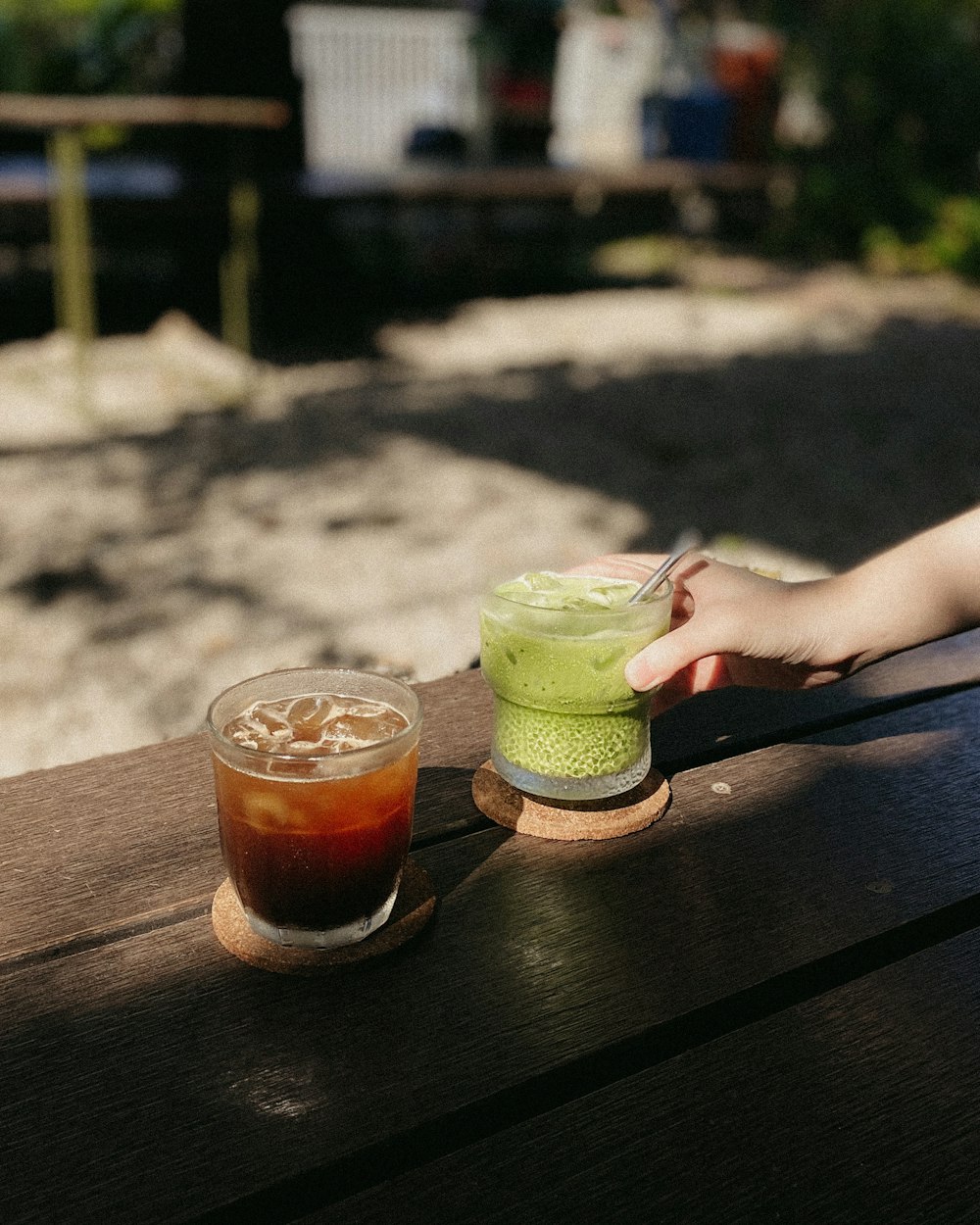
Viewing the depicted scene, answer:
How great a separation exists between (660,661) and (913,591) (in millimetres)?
393

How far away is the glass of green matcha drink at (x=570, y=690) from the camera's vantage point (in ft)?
3.95

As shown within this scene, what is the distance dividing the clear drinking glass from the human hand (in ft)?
1.04

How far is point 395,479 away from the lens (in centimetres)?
516

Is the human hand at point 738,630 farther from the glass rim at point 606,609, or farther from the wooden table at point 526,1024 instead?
the wooden table at point 526,1024

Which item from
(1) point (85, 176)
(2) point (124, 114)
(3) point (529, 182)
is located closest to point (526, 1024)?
(2) point (124, 114)

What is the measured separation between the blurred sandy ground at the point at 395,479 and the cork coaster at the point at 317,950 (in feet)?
7.03

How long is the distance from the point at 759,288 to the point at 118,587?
293 inches

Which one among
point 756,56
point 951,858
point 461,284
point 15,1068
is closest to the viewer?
point 15,1068

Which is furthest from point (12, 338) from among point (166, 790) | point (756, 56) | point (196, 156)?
point (756, 56)

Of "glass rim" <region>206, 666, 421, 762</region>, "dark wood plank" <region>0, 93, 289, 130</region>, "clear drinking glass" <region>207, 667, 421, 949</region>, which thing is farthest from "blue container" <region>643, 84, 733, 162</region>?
"clear drinking glass" <region>207, 667, 421, 949</region>

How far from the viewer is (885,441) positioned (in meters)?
5.96

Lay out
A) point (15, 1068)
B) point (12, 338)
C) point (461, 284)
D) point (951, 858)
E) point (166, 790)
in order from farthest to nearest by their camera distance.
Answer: point (461, 284) → point (12, 338) → point (166, 790) → point (951, 858) → point (15, 1068)

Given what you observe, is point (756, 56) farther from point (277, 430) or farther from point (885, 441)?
point (277, 430)

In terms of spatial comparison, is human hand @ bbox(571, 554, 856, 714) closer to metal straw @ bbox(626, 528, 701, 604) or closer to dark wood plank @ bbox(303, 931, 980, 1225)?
metal straw @ bbox(626, 528, 701, 604)
